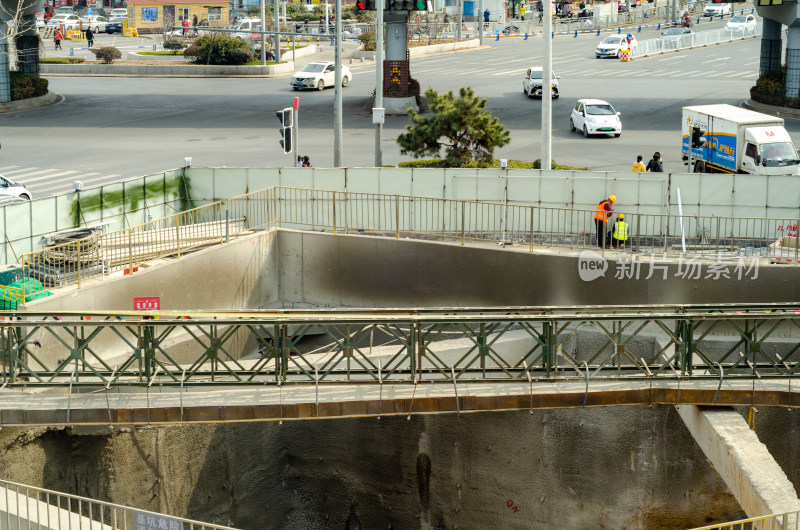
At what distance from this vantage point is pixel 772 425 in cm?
1719

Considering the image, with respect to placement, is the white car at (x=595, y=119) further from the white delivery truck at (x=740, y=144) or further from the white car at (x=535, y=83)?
the white car at (x=535, y=83)

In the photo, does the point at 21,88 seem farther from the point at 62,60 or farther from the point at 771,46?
the point at 771,46

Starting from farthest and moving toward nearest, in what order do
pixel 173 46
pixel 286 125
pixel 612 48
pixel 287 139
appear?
pixel 173 46 → pixel 612 48 → pixel 287 139 → pixel 286 125

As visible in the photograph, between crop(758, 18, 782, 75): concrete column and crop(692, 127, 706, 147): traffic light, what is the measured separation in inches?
688

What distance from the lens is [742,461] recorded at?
501 inches

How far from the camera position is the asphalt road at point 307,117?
115 ft

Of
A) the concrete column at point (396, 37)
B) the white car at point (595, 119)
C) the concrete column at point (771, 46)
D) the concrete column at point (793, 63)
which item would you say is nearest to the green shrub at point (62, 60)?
the concrete column at point (396, 37)

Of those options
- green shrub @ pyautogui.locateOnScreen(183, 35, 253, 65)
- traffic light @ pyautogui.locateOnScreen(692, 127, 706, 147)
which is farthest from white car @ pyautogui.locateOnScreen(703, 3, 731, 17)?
traffic light @ pyautogui.locateOnScreen(692, 127, 706, 147)

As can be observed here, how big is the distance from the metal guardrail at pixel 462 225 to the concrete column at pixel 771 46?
85.4 feet

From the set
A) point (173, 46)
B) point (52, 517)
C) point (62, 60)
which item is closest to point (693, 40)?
point (173, 46)

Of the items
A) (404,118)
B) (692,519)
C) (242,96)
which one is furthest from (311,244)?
(242,96)

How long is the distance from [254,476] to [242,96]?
3500cm

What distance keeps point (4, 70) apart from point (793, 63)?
1301 inches

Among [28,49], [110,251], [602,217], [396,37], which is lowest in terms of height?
[110,251]
